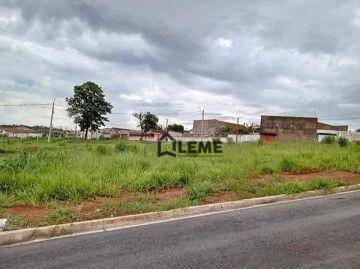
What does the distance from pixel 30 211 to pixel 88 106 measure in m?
69.9

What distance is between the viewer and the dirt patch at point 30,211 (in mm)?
6665

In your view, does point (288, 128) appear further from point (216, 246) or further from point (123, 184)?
point (216, 246)

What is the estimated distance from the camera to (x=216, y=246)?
5070 millimetres

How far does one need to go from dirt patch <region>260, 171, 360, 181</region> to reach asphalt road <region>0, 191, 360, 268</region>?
4.16m

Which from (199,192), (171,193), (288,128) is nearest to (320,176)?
(199,192)

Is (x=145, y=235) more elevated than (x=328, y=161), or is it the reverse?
(x=328, y=161)

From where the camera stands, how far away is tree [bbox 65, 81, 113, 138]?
7469cm

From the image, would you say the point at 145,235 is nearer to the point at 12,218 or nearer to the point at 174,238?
the point at 174,238

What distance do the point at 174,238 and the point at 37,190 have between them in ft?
12.6

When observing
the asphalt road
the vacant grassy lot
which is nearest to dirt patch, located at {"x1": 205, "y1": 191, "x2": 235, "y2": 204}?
the vacant grassy lot

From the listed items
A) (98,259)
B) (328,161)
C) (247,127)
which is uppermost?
(247,127)

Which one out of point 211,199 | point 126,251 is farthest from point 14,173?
point 126,251

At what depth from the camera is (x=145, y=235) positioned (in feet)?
18.7

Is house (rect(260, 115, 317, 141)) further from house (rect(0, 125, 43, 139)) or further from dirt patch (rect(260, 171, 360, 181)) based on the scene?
house (rect(0, 125, 43, 139))
